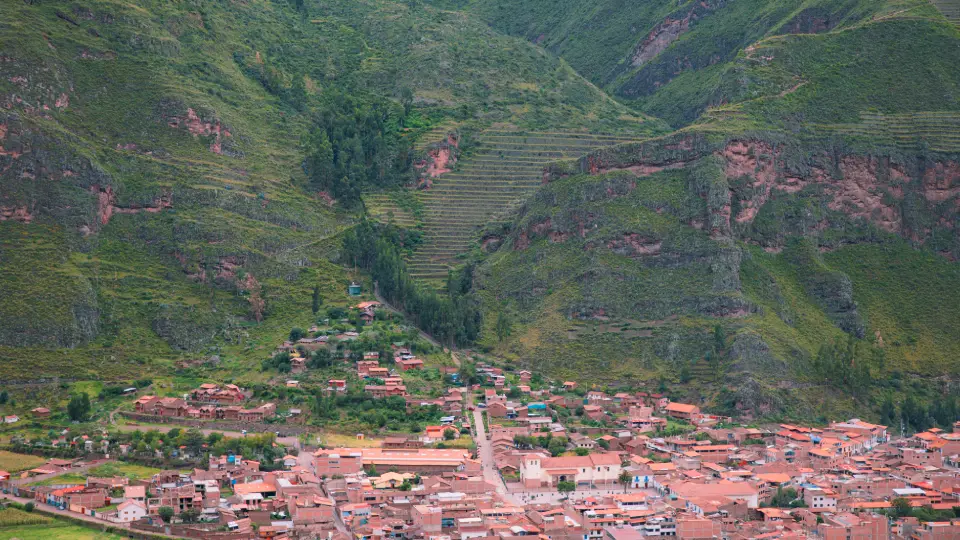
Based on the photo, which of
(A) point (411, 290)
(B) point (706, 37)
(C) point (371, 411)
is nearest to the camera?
(C) point (371, 411)

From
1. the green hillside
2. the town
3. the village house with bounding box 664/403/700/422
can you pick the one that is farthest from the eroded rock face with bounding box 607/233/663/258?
the village house with bounding box 664/403/700/422

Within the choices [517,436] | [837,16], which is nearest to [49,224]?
[517,436]

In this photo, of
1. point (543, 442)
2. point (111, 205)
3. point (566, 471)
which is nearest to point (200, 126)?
point (111, 205)

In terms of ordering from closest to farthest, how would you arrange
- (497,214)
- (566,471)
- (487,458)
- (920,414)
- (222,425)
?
(566,471) → (487,458) → (222,425) → (920,414) → (497,214)

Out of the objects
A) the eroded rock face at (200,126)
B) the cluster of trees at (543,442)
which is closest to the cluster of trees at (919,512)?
the cluster of trees at (543,442)

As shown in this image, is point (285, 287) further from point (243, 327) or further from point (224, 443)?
point (224, 443)

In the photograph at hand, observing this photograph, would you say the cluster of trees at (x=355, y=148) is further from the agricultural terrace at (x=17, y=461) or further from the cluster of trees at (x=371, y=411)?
the agricultural terrace at (x=17, y=461)

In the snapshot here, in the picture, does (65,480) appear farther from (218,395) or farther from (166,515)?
(218,395)
